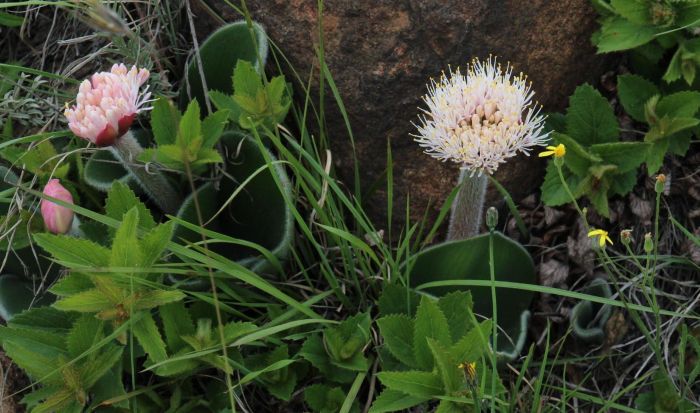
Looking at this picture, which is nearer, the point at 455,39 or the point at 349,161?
the point at 455,39

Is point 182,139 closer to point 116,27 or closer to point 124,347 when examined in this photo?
point 124,347

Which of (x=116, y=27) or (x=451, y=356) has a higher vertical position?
(x=116, y=27)

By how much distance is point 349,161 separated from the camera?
2.06 metres

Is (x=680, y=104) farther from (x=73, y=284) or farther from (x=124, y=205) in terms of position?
(x=73, y=284)

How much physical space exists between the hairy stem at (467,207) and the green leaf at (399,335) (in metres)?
0.33

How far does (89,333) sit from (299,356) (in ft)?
1.50

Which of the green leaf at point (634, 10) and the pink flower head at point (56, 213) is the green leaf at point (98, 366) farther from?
the green leaf at point (634, 10)

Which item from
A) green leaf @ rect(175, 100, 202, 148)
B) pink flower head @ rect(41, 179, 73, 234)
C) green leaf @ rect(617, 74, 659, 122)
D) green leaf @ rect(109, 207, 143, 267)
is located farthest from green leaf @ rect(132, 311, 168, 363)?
green leaf @ rect(617, 74, 659, 122)

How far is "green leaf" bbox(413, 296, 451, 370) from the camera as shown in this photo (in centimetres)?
149

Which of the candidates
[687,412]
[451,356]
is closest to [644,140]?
[687,412]

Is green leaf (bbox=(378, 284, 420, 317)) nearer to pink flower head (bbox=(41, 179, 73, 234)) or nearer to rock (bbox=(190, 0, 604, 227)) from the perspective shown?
rock (bbox=(190, 0, 604, 227))

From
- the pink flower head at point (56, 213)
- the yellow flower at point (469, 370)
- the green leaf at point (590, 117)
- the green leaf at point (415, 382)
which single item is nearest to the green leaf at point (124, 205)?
the pink flower head at point (56, 213)

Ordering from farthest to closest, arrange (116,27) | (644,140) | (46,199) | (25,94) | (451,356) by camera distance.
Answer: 1. (25,94)
2. (644,140)
3. (46,199)
4. (451,356)
5. (116,27)

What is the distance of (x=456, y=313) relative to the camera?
63.1 inches
